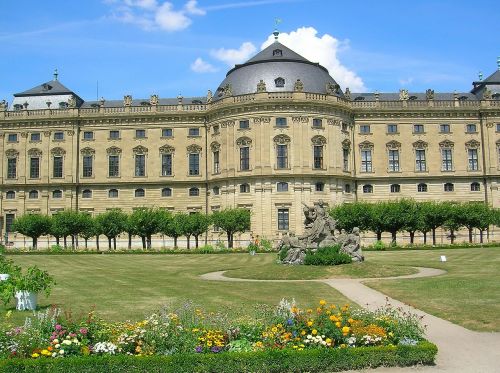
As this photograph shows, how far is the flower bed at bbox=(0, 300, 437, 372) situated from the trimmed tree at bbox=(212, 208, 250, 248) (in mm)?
47231

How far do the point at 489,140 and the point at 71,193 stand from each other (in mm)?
58591

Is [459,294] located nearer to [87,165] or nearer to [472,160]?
[472,160]

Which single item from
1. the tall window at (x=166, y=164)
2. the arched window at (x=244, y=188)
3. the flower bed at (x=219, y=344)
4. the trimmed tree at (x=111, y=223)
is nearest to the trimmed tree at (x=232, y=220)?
the arched window at (x=244, y=188)

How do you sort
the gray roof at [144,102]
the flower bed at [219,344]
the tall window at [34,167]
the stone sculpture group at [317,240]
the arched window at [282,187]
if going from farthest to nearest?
the gray roof at [144,102] < the tall window at [34,167] < the arched window at [282,187] < the stone sculpture group at [317,240] < the flower bed at [219,344]

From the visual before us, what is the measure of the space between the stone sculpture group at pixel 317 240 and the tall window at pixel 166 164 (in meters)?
43.8

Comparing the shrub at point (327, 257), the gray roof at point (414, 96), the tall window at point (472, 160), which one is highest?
the gray roof at point (414, 96)

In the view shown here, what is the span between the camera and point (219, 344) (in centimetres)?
1177

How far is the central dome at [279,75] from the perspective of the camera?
68.4m

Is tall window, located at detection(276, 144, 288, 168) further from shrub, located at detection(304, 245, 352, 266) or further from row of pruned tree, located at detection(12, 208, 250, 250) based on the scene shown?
shrub, located at detection(304, 245, 352, 266)

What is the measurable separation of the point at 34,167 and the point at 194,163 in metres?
22.7

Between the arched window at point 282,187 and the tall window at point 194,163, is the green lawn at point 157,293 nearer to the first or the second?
the arched window at point 282,187

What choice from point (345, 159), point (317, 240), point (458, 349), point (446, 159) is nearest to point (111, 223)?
point (345, 159)

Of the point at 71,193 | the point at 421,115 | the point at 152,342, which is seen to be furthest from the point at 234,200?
the point at 152,342

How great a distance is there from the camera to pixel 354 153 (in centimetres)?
7325
